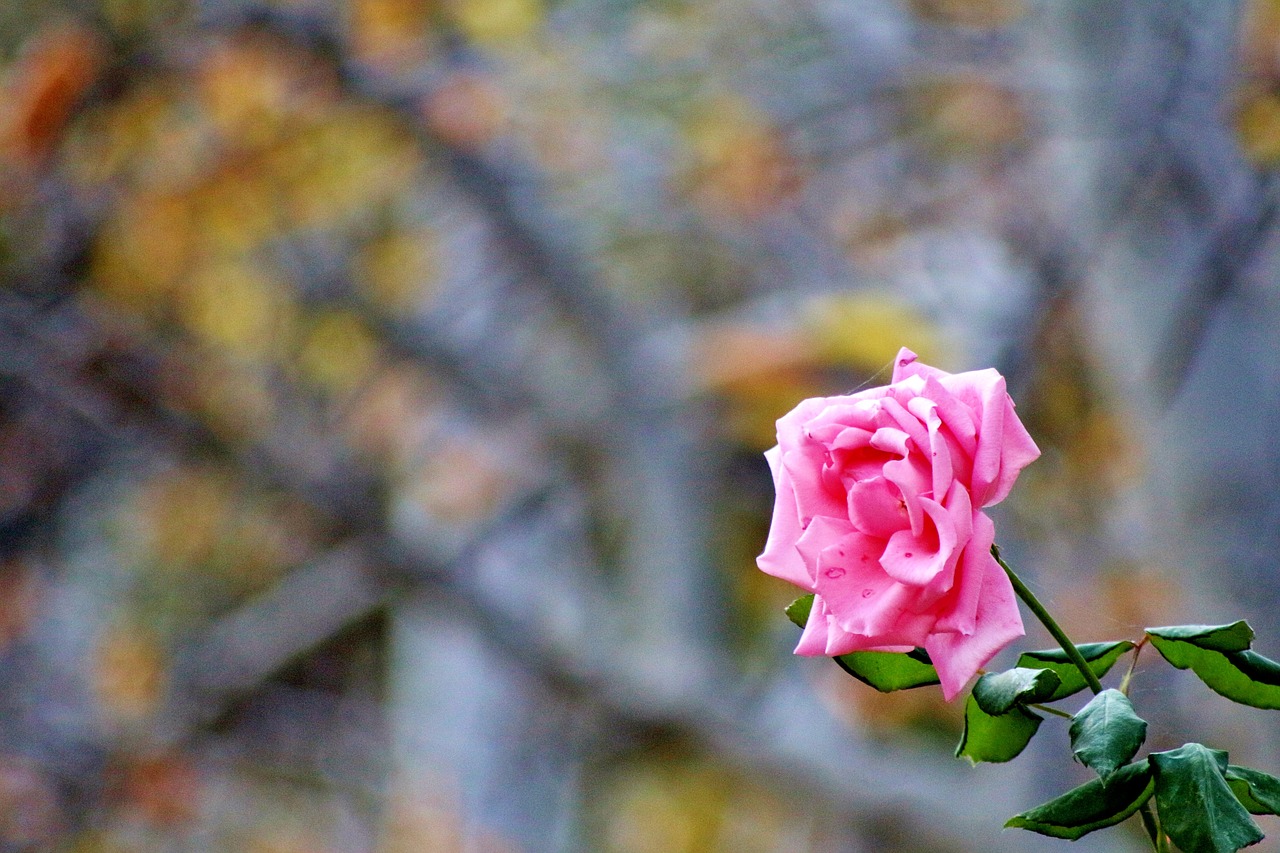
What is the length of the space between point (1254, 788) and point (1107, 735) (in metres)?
0.06

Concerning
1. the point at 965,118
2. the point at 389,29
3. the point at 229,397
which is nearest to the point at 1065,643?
the point at 229,397

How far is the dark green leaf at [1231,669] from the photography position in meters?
0.44

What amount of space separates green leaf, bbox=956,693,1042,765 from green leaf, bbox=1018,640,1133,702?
0.6 inches

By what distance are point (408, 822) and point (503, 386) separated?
174 cm

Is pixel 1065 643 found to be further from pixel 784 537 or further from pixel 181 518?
pixel 181 518

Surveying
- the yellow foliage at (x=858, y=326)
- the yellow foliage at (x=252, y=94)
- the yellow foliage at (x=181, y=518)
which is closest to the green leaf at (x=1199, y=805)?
the yellow foliage at (x=858, y=326)

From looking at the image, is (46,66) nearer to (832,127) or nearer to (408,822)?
(832,127)

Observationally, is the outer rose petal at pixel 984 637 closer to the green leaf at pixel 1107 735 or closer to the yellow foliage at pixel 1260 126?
the green leaf at pixel 1107 735

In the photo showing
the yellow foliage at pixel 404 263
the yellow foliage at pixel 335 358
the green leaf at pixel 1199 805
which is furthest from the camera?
the yellow foliage at pixel 335 358

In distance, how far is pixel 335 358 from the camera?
385 centimetres

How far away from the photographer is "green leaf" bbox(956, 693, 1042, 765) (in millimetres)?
464

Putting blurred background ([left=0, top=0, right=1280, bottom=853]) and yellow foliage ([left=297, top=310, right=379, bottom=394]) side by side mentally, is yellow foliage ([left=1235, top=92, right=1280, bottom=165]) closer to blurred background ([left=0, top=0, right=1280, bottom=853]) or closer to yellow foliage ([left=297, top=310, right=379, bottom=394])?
blurred background ([left=0, top=0, right=1280, bottom=853])

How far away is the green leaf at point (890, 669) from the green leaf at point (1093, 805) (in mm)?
69

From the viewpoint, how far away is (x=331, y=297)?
2.58m
